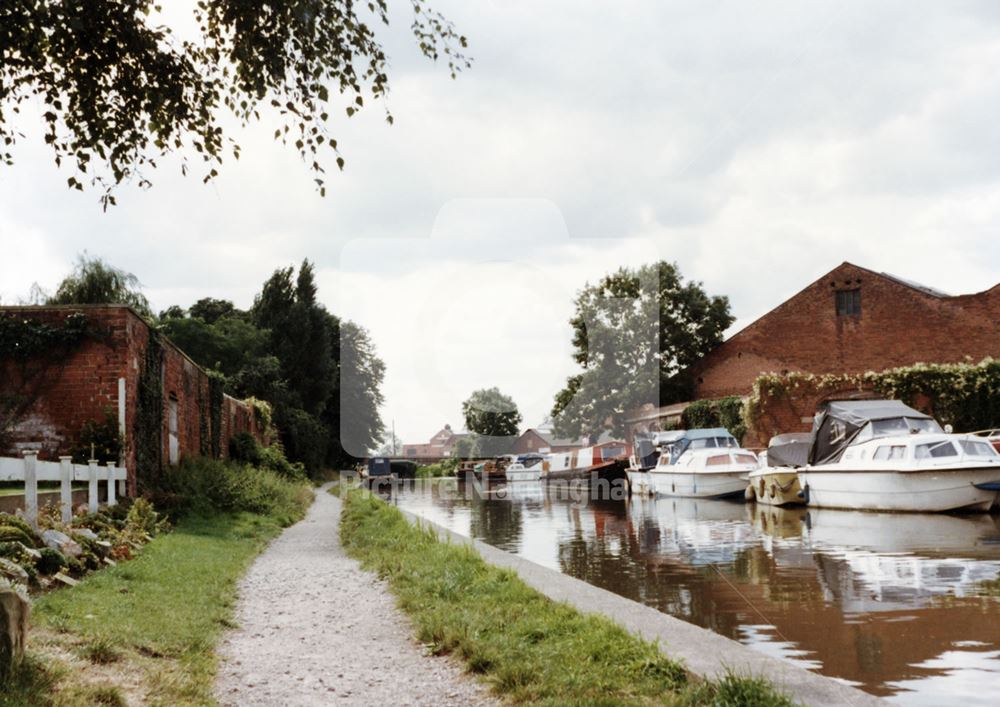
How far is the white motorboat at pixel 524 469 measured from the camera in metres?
49.0

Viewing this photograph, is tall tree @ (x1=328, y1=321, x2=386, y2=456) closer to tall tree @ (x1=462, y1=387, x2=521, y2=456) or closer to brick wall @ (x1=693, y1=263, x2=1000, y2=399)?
tall tree @ (x1=462, y1=387, x2=521, y2=456)

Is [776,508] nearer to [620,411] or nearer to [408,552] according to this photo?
[408,552]

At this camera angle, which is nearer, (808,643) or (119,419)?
(808,643)

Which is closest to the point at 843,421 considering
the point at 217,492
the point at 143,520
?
the point at 217,492

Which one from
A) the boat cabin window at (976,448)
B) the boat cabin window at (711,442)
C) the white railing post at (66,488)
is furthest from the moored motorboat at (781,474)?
the white railing post at (66,488)

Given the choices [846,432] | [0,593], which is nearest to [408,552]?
[0,593]

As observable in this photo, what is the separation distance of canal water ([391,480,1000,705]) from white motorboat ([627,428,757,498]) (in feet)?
15.1

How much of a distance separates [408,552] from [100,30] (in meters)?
7.61

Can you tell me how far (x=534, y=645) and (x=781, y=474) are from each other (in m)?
18.6

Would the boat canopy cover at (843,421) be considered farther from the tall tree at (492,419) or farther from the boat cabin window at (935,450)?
the tall tree at (492,419)

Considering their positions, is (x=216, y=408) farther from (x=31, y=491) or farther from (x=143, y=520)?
(x=31, y=491)

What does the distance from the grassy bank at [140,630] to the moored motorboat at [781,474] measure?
48.2ft

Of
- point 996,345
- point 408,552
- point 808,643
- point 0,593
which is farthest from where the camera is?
point 996,345

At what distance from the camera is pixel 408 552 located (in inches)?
474
